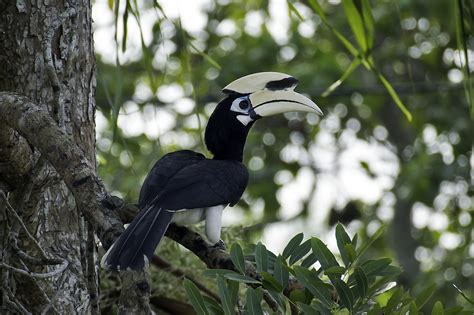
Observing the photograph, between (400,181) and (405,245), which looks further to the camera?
(405,245)

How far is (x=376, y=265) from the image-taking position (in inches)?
68.1

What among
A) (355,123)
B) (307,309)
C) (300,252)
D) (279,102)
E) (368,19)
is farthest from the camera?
(355,123)

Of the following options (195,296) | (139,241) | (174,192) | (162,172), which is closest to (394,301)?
(195,296)

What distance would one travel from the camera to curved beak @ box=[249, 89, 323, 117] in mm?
2691

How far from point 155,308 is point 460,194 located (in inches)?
112

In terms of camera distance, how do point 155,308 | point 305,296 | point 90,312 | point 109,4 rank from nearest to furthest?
point 305,296 < point 90,312 < point 109,4 < point 155,308

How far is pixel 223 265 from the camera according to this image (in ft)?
6.09

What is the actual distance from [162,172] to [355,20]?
2.11ft

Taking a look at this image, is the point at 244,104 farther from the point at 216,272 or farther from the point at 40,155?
the point at 216,272

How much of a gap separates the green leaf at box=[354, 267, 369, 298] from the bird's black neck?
124 cm

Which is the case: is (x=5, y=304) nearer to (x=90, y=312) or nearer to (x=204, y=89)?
(x=90, y=312)

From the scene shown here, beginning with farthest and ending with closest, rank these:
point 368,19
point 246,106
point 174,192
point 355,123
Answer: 1. point 355,123
2. point 246,106
3. point 174,192
4. point 368,19

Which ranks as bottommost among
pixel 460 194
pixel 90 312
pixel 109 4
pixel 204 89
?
pixel 460 194

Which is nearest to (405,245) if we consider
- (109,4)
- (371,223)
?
(371,223)
